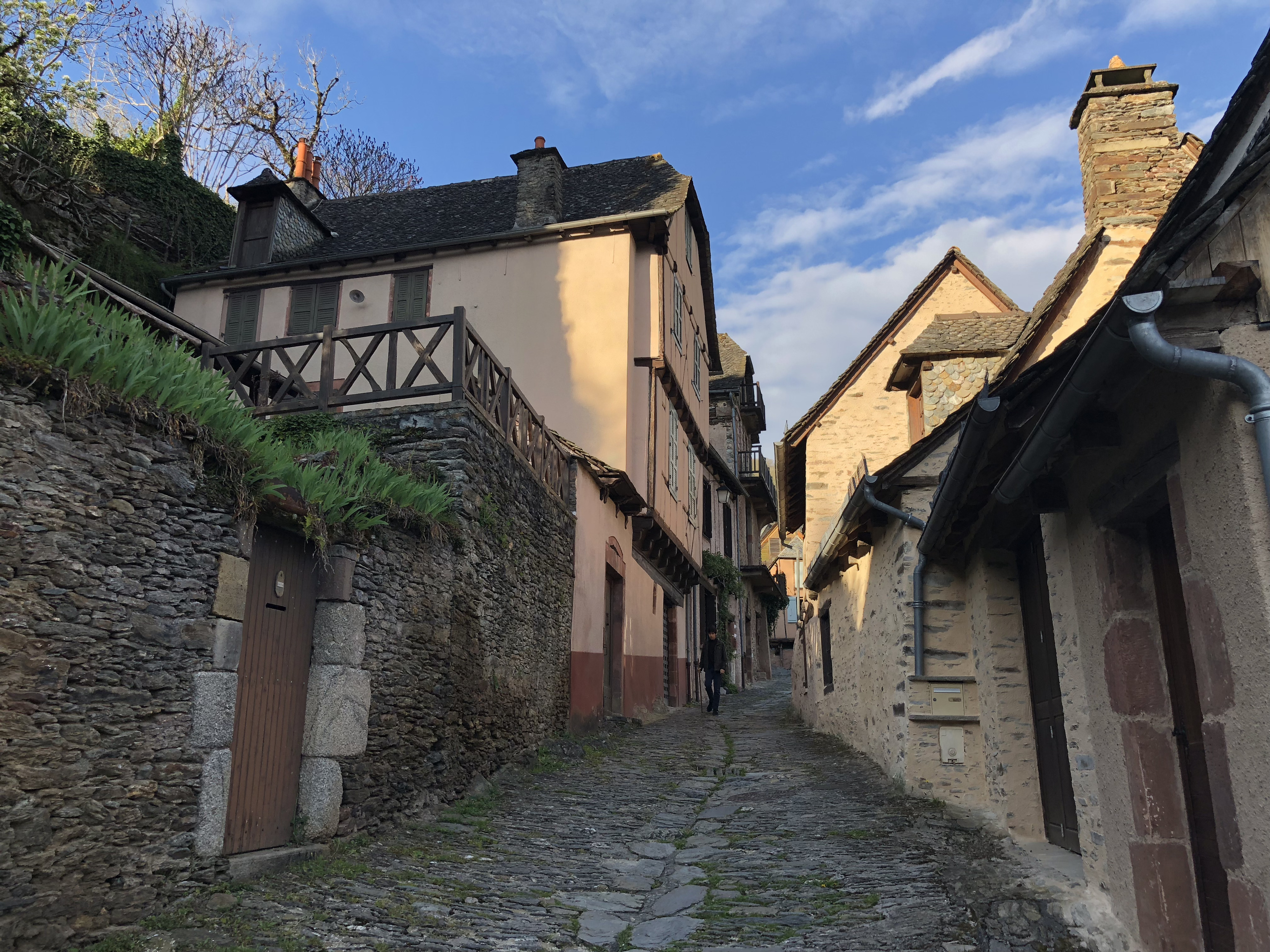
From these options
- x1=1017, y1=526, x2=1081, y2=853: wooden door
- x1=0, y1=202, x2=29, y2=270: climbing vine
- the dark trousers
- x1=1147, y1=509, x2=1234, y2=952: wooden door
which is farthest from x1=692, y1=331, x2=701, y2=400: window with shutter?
x1=1147, y1=509, x2=1234, y2=952: wooden door

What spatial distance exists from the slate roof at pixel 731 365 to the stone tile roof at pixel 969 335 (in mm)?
15015

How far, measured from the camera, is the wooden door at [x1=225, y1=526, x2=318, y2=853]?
5246 millimetres

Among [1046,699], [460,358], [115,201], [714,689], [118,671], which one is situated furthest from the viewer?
[115,201]

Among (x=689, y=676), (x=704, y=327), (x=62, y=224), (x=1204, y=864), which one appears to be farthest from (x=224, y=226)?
(x=1204, y=864)

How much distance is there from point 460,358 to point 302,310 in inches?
370

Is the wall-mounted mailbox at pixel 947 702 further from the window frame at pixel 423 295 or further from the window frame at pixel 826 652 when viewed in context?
the window frame at pixel 423 295

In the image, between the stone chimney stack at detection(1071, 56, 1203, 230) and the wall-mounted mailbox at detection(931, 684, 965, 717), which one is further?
the stone chimney stack at detection(1071, 56, 1203, 230)

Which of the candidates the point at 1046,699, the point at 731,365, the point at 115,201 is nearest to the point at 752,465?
the point at 731,365

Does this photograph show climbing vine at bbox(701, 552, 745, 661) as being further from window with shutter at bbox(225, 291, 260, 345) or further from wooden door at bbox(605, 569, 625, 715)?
window with shutter at bbox(225, 291, 260, 345)

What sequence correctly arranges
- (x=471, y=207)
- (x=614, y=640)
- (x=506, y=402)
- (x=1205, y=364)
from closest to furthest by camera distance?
(x=1205, y=364) → (x=506, y=402) → (x=614, y=640) → (x=471, y=207)

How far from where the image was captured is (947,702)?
758cm

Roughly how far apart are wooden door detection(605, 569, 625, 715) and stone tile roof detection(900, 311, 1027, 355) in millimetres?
5448

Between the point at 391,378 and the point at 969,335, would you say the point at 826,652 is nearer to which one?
the point at 969,335

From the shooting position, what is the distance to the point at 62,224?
17094 millimetres
